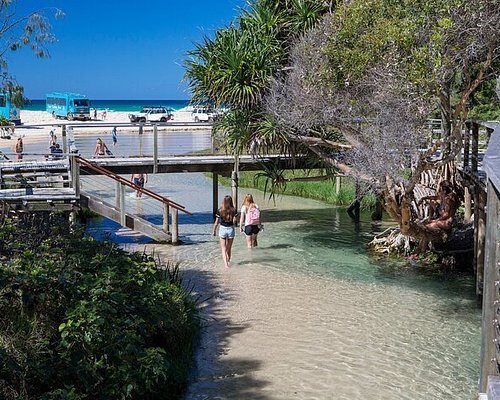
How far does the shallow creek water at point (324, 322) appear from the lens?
867cm

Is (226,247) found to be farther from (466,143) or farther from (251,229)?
(466,143)

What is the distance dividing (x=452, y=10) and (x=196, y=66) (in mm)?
7830

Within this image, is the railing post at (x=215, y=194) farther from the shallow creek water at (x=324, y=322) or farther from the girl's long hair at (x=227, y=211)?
the girl's long hair at (x=227, y=211)

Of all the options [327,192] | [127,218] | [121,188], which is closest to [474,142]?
[121,188]

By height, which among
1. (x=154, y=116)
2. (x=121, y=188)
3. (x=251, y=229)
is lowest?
(x=251, y=229)

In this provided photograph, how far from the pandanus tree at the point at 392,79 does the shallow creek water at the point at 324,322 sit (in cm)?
224

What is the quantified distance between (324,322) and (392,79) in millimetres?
4627

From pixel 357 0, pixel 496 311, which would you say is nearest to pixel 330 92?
pixel 357 0

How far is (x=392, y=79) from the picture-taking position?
12.5 meters

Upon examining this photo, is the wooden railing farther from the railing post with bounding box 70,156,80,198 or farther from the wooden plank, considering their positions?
the wooden plank

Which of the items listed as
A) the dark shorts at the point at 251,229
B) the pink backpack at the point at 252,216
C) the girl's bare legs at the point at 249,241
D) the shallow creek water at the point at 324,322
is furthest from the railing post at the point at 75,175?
the girl's bare legs at the point at 249,241

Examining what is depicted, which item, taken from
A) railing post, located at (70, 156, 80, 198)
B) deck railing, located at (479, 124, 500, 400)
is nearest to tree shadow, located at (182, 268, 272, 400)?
railing post, located at (70, 156, 80, 198)

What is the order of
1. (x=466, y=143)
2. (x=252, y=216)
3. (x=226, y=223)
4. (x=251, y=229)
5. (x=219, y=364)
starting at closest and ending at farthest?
(x=219, y=364), (x=226, y=223), (x=466, y=143), (x=252, y=216), (x=251, y=229)

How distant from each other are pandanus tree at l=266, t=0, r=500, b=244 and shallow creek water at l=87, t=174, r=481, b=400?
2236 mm
